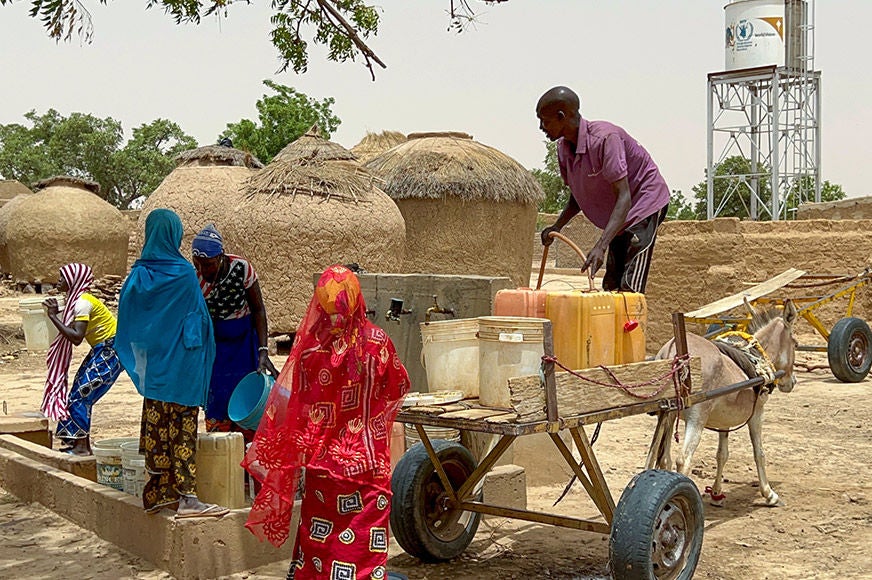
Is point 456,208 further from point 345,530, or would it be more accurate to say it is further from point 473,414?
point 345,530

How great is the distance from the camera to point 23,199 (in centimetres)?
2469

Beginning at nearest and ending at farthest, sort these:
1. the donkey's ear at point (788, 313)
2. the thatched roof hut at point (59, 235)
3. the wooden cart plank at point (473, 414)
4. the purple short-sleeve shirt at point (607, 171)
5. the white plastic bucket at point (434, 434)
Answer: the wooden cart plank at point (473, 414), the purple short-sleeve shirt at point (607, 171), the white plastic bucket at point (434, 434), the donkey's ear at point (788, 313), the thatched roof hut at point (59, 235)

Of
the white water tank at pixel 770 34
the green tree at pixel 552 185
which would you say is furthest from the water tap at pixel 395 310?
the green tree at pixel 552 185

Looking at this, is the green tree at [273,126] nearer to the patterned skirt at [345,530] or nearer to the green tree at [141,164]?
the green tree at [141,164]

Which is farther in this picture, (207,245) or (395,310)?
(395,310)

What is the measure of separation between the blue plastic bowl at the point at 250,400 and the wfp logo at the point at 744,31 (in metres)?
36.3

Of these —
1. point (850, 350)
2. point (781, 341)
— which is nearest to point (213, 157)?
point (850, 350)

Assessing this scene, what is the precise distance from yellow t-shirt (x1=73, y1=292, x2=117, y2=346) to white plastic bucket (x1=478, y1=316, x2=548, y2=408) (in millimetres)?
3700

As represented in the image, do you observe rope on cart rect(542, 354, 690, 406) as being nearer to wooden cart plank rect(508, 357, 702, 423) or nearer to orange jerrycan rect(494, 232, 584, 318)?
wooden cart plank rect(508, 357, 702, 423)

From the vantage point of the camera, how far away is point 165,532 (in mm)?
4664

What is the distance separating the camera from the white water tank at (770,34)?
1479 inches

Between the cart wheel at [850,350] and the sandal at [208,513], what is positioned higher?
the cart wheel at [850,350]

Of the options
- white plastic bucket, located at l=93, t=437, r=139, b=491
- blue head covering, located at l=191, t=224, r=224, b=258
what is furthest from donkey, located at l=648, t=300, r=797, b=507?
white plastic bucket, located at l=93, t=437, r=139, b=491

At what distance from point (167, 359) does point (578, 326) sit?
1.90m
